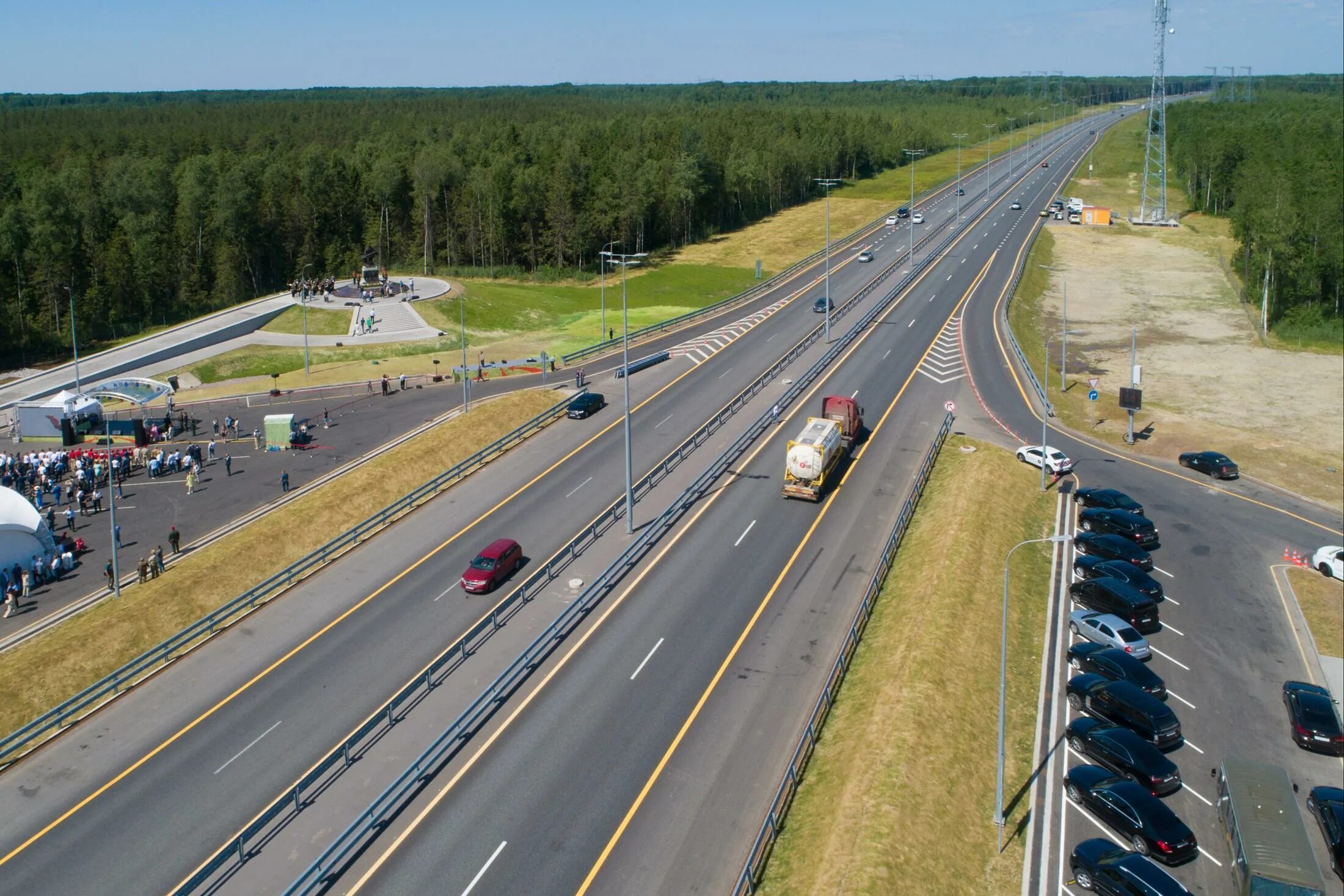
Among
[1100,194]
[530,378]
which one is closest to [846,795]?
[530,378]

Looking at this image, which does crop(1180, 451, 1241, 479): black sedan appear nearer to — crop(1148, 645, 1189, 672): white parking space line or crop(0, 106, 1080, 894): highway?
crop(1148, 645, 1189, 672): white parking space line

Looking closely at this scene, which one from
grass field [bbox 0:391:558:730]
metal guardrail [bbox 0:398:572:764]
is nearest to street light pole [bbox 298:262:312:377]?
grass field [bbox 0:391:558:730]

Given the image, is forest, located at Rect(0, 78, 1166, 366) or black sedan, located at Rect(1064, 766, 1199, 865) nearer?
black sedan, located at Rect(1064, 766, 1199, 865)

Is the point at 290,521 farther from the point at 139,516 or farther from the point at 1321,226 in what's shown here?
the point at 1321,226

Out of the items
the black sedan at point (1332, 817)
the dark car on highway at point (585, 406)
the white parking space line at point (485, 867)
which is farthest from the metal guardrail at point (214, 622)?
the black sedan at point (1332, 817)

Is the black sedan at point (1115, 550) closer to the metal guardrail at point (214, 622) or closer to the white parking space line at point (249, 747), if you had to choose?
the metal guardrail at point (214, 622)
